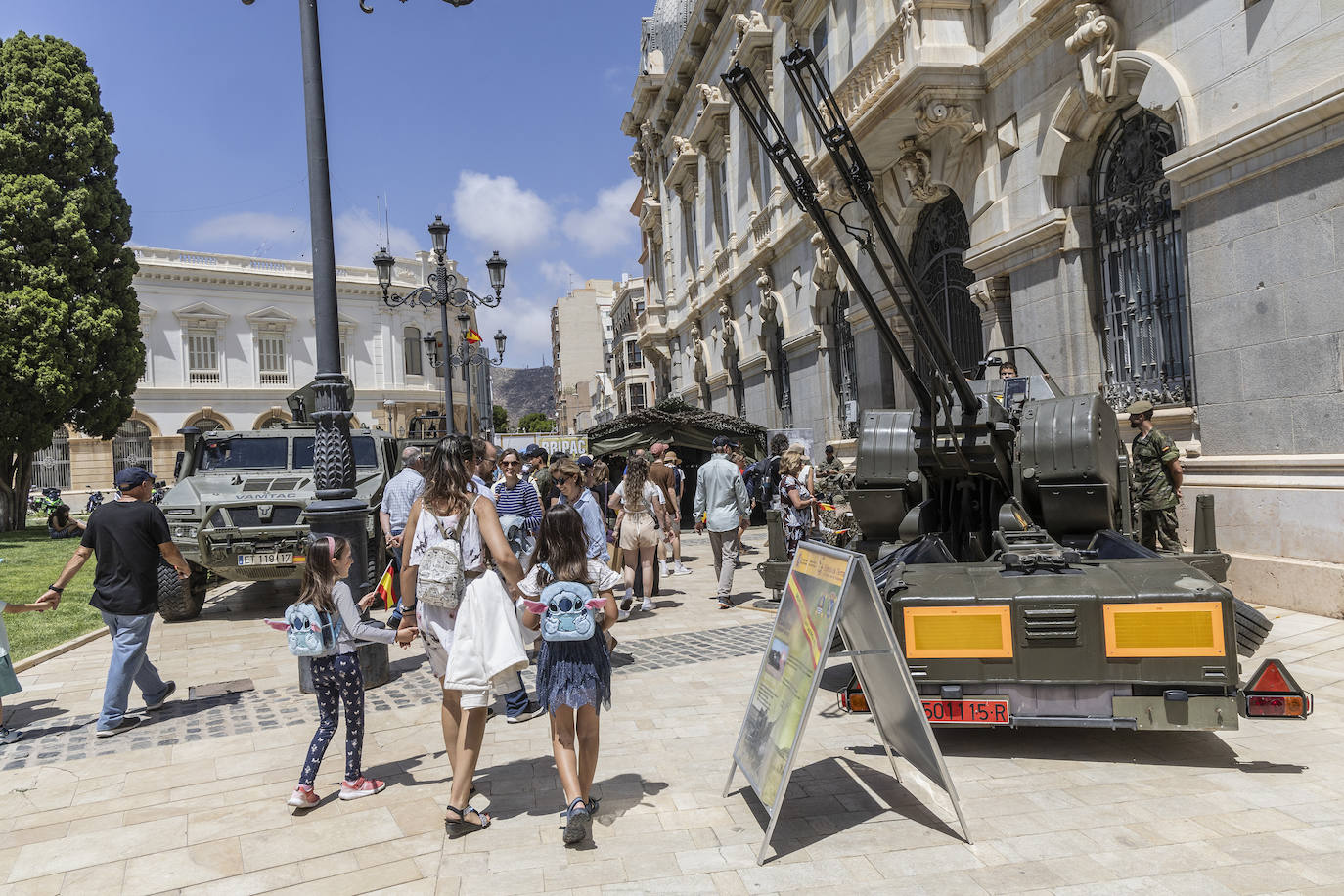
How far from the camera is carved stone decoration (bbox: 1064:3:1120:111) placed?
376 inches

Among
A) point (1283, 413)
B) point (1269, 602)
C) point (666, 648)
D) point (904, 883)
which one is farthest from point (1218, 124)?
point (904, 883)

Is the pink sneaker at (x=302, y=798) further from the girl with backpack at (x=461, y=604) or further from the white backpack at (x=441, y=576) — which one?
the white backpack at (x=441, y=576)

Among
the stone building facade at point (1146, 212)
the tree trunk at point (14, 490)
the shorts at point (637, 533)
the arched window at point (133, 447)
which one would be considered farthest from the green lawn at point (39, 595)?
the arched window at point (133, 447)

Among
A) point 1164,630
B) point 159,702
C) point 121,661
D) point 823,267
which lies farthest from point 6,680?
point 823,267

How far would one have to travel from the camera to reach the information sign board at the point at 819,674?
3777 millimetres

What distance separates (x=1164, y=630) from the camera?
4371mm

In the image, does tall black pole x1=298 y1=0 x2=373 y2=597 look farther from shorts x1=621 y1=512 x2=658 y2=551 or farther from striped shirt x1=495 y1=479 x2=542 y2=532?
shorts x1=621 y1=512 x2=658 y2=551

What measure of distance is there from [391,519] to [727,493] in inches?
145

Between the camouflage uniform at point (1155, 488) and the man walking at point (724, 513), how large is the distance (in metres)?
4.03

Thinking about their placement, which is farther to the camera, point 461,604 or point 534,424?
point 534,424

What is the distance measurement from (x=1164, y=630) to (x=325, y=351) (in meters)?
5.95

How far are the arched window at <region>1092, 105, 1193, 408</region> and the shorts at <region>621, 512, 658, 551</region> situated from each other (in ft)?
18.3

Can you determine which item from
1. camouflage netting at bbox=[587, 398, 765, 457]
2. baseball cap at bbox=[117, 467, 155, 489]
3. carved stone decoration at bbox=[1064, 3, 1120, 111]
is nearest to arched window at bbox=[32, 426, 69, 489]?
camouflage netting at bbox=[587, 398, 765, 457]

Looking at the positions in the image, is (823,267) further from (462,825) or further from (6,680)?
(462,825)
